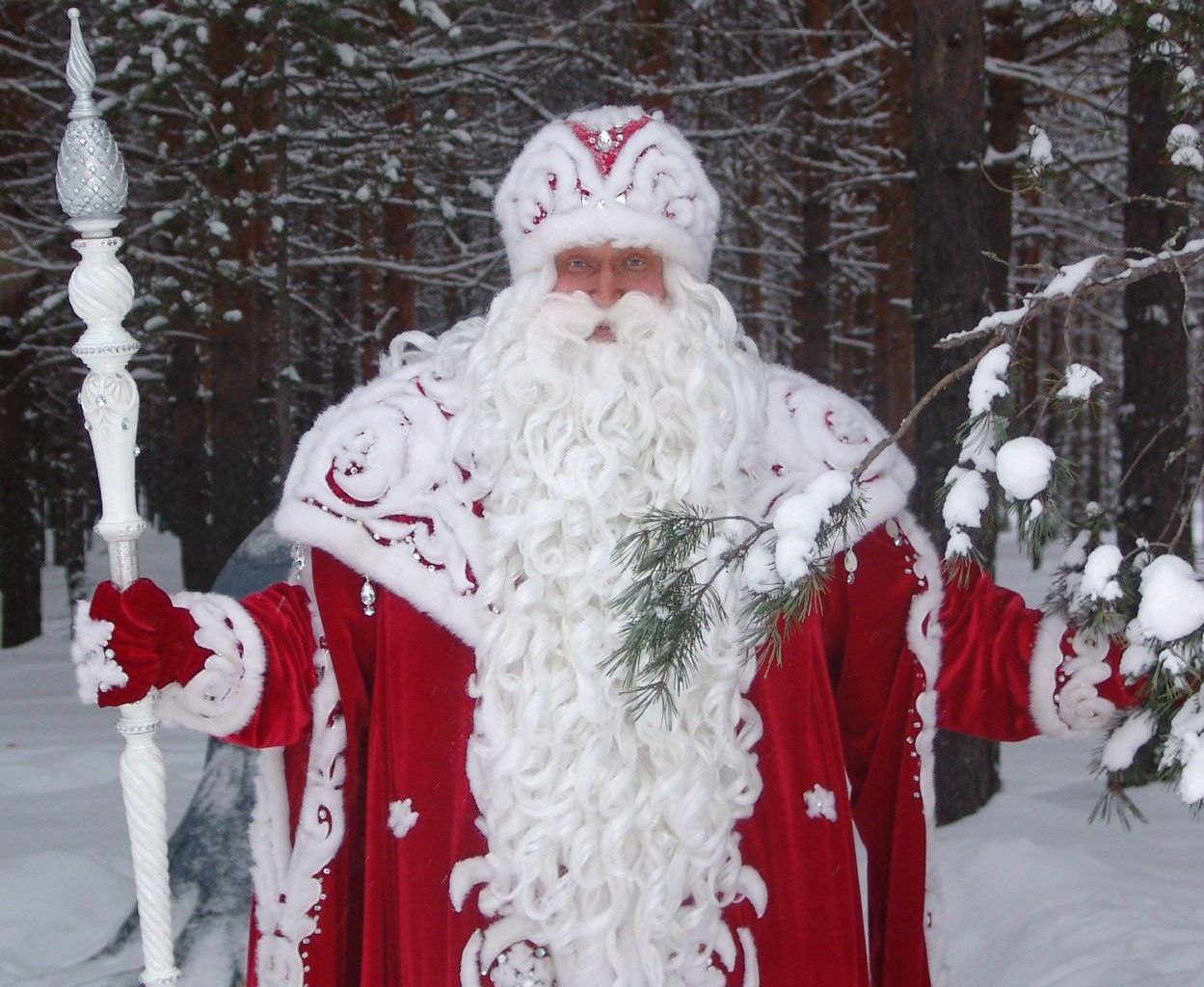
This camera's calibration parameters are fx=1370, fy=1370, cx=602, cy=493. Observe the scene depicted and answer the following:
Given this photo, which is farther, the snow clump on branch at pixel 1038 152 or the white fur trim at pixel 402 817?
the snow clump on branch at pixel 1038 152

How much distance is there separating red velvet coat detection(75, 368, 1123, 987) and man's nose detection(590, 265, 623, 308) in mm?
399

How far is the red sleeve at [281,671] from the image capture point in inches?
103

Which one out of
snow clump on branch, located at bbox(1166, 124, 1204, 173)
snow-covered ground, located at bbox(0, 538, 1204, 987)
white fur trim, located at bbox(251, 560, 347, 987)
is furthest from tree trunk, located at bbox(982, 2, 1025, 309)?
white fur trim, located at bbox(251, 560, 347, 987)

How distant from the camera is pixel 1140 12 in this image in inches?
148

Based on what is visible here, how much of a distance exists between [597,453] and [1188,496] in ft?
3.47

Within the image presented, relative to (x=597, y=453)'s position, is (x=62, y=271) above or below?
above

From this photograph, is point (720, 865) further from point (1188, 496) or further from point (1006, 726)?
point (1188, 496)

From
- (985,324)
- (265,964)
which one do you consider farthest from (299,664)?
(985,324)

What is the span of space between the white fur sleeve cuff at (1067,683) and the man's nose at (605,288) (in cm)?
106

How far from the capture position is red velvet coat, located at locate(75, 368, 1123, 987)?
8.73 ft

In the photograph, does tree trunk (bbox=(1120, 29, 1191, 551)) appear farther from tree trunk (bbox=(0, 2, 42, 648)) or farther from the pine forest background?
tree trunk (bbox=(0, 2, 42, 648))

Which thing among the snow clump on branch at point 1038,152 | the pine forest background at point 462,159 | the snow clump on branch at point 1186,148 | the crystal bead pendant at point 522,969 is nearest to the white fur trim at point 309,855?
the crystal bead pendant at point 522,969

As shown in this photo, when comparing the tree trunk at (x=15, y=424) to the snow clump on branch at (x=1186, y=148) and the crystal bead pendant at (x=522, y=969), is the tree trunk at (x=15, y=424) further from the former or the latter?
the crystal bead pendant at (x=522, y=969)

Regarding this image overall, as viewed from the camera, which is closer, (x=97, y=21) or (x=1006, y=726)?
(x=1006, y=726)
